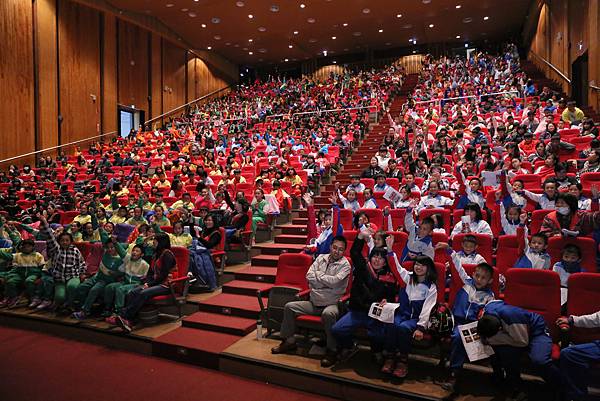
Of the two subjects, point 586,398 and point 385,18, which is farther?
point 385,18

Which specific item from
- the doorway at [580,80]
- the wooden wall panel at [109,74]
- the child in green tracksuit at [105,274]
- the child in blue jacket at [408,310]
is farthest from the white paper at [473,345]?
the wooden wall panel at [109,74]

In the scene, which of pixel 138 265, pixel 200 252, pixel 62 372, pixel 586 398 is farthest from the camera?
pixel 200 252

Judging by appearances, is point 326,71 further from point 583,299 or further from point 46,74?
point 583,299

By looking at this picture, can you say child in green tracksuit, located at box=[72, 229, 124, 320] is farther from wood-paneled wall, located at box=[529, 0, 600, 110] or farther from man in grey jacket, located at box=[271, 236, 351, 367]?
wood-paneled wall, located at box=[529, 0, 600, 110]

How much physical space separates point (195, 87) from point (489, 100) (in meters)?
13.0

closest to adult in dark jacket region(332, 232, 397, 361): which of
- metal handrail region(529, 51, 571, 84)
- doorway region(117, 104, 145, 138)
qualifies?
metal handrail region(529, 51, 571, 84)

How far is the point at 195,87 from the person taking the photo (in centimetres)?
1880

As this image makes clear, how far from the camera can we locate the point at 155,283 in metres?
4.27

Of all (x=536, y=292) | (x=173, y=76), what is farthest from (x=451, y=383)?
(x=173, y=76)

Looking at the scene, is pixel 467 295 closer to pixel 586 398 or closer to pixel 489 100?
pixel 586 398

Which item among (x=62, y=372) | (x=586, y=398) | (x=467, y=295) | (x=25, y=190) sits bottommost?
(x=62, y=372)

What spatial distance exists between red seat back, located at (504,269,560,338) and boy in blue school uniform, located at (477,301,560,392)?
0.55ft

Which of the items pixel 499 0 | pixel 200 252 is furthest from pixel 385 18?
pixel 200 252

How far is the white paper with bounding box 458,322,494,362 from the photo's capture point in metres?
2.61
